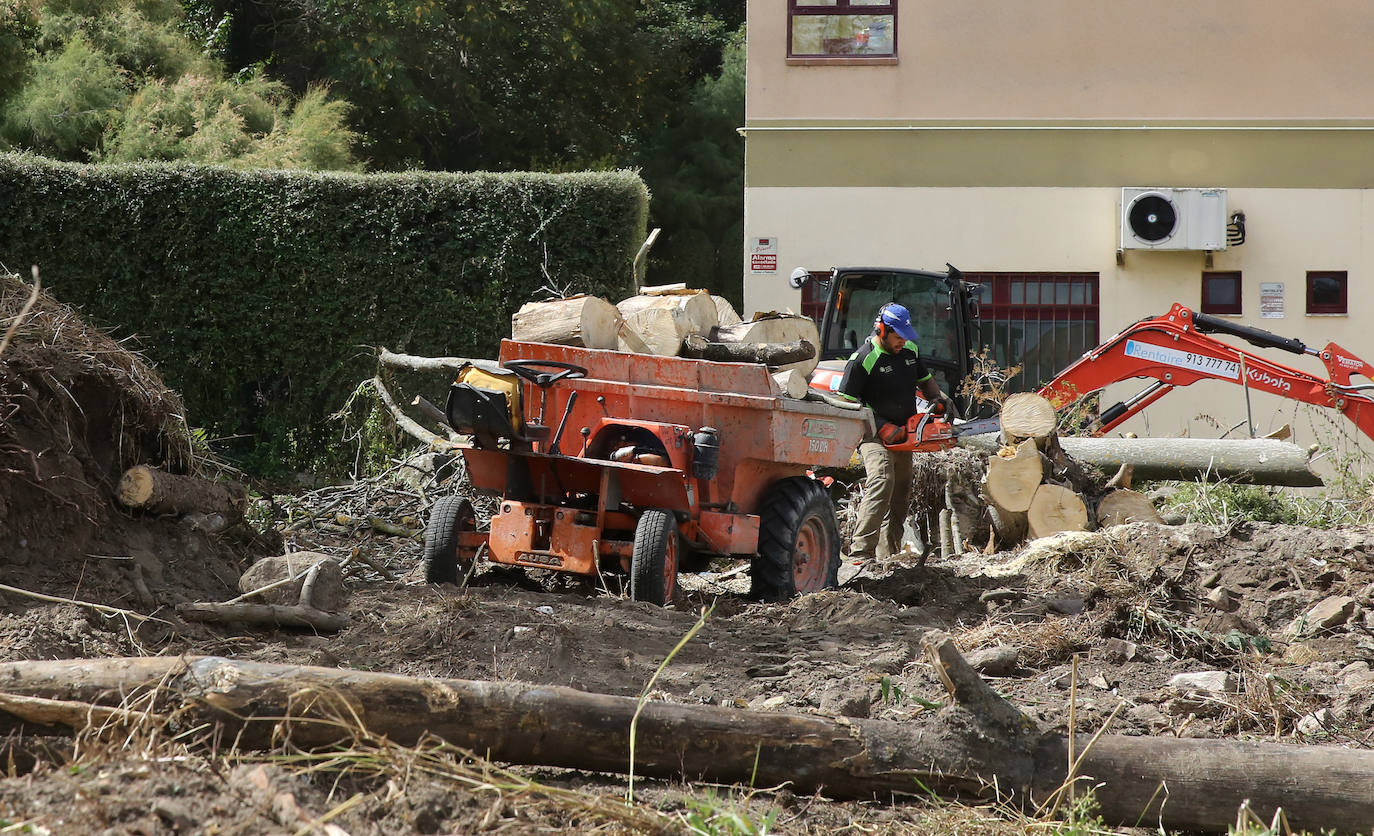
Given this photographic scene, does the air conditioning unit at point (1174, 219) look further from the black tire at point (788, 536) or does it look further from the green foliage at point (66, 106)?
the green foliage at point (66, 106)

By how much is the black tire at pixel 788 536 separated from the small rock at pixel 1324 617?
249 cm

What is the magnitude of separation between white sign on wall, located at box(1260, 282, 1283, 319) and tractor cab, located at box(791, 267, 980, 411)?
4833 millimetres

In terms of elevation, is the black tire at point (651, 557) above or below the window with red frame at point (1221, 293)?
below

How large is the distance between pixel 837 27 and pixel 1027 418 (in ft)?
25.3

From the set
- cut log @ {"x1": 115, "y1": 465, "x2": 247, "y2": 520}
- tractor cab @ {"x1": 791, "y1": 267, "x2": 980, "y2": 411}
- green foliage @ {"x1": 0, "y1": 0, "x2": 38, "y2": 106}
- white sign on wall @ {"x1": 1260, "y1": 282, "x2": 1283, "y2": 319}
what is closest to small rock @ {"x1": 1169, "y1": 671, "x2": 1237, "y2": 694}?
cut log @ {"x1": 115, "y1": 465, "x2": 247, "y2": 520}

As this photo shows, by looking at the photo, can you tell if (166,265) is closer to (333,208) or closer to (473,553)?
(333,208)

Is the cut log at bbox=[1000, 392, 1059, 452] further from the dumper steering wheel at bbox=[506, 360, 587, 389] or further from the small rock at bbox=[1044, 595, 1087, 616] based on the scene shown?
the dumper steering wheel at bbox=[506, 360, 587, 389]

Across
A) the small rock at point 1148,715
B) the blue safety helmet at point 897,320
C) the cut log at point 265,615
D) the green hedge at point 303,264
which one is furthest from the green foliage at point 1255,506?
the cut log at point 265,615

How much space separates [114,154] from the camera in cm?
1465

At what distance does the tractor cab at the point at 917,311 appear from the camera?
38.0 feet

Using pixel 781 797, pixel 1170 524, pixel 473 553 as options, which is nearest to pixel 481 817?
pixel 781 797

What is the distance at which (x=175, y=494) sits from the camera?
660 centimetres

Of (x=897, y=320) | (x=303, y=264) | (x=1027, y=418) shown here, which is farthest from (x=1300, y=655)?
(x=303, y=264)

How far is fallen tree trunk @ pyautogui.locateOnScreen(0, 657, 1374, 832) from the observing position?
3.52 meters
